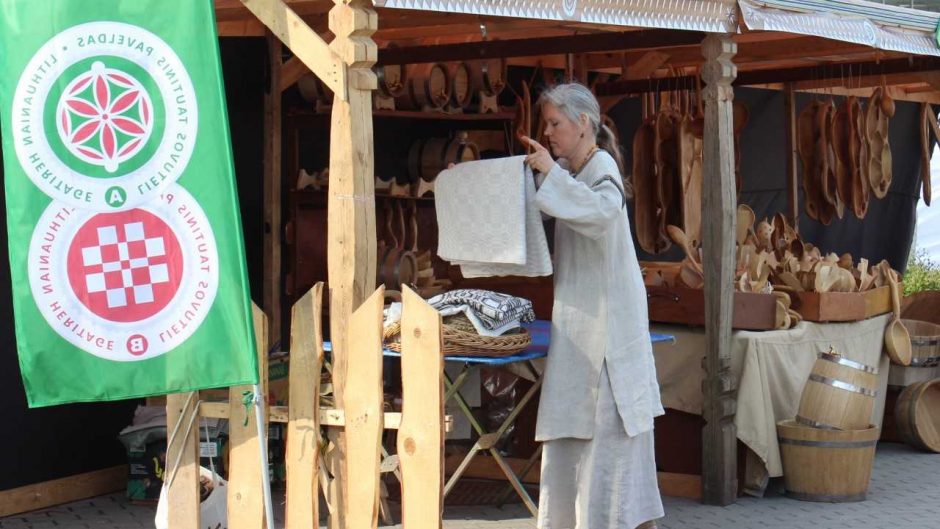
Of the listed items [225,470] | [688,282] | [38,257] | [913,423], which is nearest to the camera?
[38,257]

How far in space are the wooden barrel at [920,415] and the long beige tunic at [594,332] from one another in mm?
3459

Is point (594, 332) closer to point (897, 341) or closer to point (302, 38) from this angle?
point (302, 38)

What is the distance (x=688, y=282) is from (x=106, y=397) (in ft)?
12.0

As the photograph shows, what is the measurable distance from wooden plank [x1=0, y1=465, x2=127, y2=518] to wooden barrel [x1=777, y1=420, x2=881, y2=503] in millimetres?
3215

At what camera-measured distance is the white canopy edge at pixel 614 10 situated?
Result: 476 centimetres

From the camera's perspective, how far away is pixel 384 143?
27.0 ft

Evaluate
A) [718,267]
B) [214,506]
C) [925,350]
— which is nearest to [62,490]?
[214,506]

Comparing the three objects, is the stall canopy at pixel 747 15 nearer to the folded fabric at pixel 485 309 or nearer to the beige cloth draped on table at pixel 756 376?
the folded fabric at pixel 485 309

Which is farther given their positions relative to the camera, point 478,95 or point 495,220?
point 478,95

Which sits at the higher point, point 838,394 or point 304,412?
point 304,412

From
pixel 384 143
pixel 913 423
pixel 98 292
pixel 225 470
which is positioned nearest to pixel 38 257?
pixel 98 292

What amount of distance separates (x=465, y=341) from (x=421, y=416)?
0.70 metres

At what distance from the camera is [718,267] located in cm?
640

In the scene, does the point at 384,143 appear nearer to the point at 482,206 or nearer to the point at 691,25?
the point at 691,25
